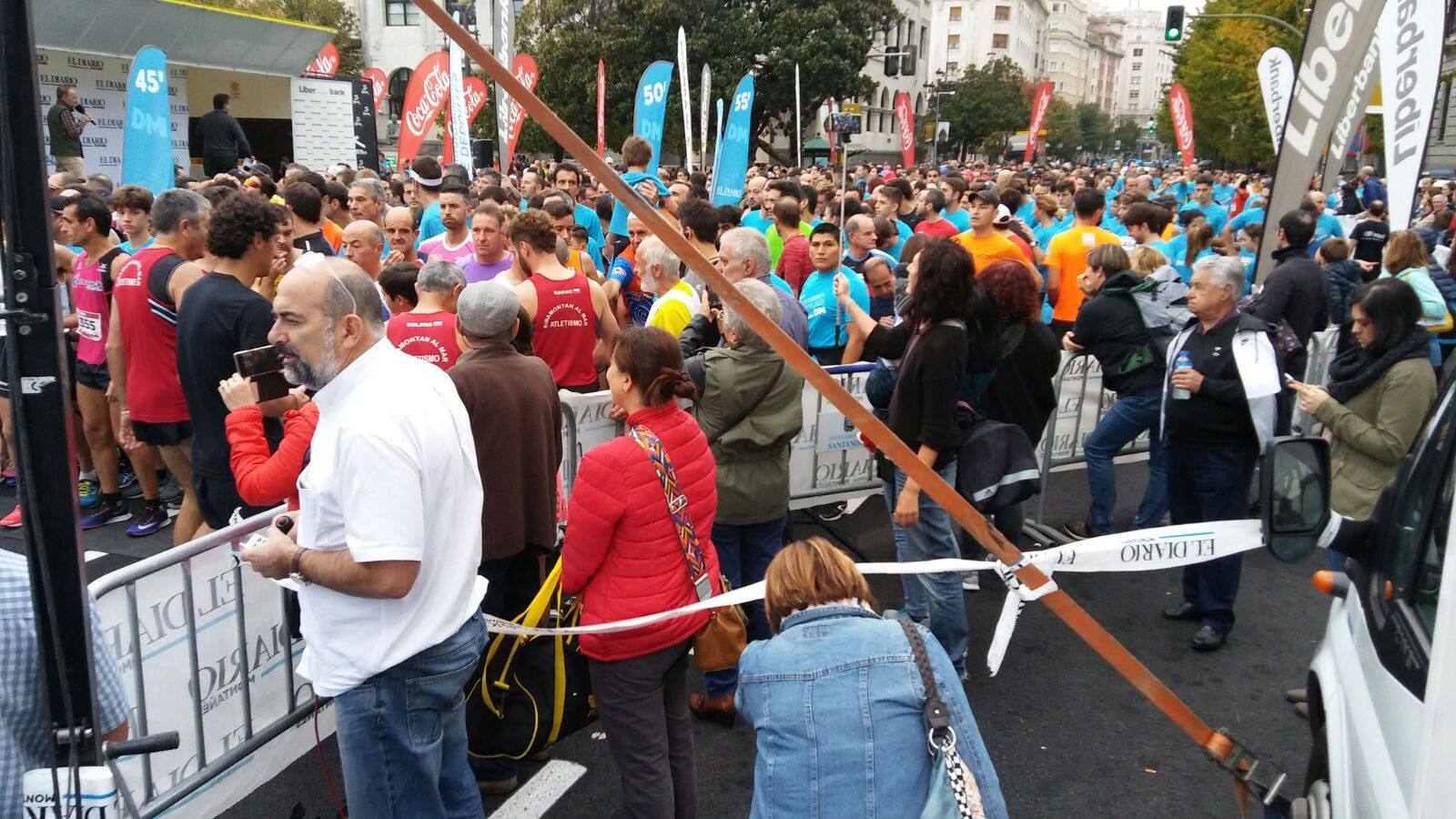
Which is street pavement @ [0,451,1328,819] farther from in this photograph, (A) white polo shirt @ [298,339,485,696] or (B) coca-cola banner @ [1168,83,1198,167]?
(B) coca-cola banner @ [1168,83,1198,167]

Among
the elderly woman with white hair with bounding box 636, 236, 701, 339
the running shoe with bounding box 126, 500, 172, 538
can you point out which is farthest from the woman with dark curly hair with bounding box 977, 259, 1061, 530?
the running shoe with bounding box 126, 500, 172, 538

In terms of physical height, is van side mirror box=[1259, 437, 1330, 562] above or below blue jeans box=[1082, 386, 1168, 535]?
above

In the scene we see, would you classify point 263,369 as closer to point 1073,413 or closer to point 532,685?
point 532,685

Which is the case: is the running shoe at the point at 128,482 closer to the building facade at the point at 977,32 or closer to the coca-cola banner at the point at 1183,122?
the coca-cola banner at the point at 1183,122

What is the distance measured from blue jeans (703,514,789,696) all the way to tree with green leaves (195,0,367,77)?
4609 centimetres

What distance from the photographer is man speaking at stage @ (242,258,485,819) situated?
2355mm

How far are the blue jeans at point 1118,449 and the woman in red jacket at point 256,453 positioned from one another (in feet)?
15.2

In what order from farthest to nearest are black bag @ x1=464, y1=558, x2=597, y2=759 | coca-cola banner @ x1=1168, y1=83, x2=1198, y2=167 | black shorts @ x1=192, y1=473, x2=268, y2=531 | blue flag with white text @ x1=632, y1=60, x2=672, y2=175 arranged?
coca-cola banner @ x1=1168, y1=83, x2=1198, y2=167 → blue flag with white text @ x1=632, y1=60, x2=672, y2=175 → black shorts @ x1=192, y1=473, x2=268, y2=531 → black bag @ x1=464, y1=558, x2=597, y2=759

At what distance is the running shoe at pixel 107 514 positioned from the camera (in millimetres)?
6379

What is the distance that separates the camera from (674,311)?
5117 millimetres

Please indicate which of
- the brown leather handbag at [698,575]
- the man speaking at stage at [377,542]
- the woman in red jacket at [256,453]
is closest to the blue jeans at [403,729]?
the man speaking at stage at [377,542]

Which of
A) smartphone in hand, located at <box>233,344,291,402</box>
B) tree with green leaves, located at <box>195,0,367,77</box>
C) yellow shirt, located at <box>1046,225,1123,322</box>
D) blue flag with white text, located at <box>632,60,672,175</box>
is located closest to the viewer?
smartphone in hand, located at <box>233,344,291,402</box>

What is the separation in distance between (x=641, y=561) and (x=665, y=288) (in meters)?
2.60

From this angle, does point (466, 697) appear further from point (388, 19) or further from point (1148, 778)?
point (388, 19)
